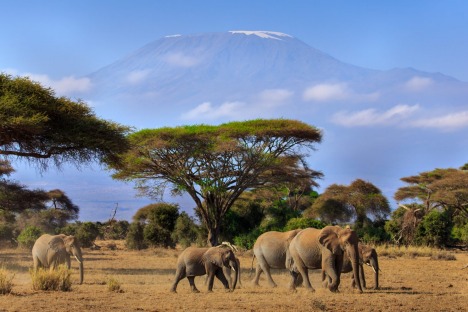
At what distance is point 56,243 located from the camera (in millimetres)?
19953

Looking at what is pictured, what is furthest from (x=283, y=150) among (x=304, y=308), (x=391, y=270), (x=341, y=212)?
(x=304, y=308)

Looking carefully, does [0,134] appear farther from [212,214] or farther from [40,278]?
[212,214]

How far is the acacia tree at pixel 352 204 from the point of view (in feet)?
144

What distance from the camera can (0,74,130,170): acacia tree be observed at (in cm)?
2280

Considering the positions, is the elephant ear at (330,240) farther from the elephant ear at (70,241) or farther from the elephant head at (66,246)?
the elephant ear at (70,241)

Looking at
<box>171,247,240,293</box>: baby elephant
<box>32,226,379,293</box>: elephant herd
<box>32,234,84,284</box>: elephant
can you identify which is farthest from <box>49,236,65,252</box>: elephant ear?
<box>171,247,240,293</box>: baby elephant

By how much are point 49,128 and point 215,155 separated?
42.2 ft

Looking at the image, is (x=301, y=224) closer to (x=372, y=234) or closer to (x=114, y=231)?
(x=372, y=234)

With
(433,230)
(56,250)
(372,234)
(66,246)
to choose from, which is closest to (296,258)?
(66,246)

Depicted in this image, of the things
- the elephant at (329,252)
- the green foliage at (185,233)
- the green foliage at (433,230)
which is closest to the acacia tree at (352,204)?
the green foliage at (433,230)

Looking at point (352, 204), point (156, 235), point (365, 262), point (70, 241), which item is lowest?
point (365, 262)

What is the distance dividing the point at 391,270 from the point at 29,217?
36204 mm

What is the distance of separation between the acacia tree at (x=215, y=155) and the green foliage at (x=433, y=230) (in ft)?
24.9

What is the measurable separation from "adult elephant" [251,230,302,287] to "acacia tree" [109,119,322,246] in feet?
56.6
